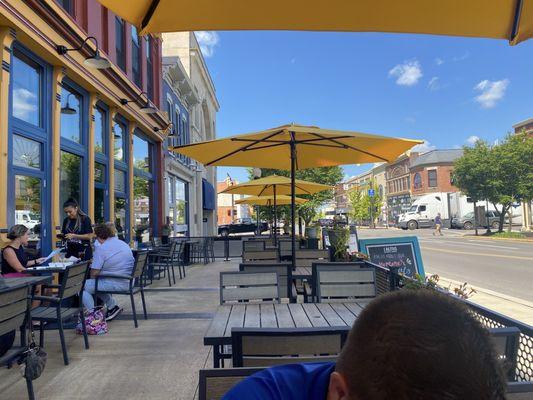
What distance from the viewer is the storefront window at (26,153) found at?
6.21 meters

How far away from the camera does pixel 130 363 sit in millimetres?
4352

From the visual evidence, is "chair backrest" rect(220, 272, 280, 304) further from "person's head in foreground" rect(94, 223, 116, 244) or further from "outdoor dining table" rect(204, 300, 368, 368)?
"person's head in foreground" rect(94, 223, 116, 244)

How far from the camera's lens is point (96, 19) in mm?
8773

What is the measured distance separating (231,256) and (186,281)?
5265 mm

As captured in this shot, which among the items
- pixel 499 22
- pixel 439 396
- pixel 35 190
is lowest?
pixel 439 396

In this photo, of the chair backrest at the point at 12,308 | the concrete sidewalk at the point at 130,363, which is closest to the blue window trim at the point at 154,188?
the concrete sidewalk at the point at 130,363

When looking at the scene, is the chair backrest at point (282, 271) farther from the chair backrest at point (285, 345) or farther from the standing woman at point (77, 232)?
the standing woman at point (77, 232)

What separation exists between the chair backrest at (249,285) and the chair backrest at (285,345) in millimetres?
2019

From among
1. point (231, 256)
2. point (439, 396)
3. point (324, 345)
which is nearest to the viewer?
point (439, 396)

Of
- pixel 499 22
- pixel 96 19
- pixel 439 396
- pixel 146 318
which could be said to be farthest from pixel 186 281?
pixel 439 396

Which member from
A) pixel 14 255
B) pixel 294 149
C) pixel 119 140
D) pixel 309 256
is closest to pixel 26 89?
pixel 14 255

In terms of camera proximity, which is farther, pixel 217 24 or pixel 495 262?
pixel 495 262

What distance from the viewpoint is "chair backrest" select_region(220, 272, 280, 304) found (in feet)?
13.4

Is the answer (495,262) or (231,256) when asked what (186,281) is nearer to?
(231,256)
